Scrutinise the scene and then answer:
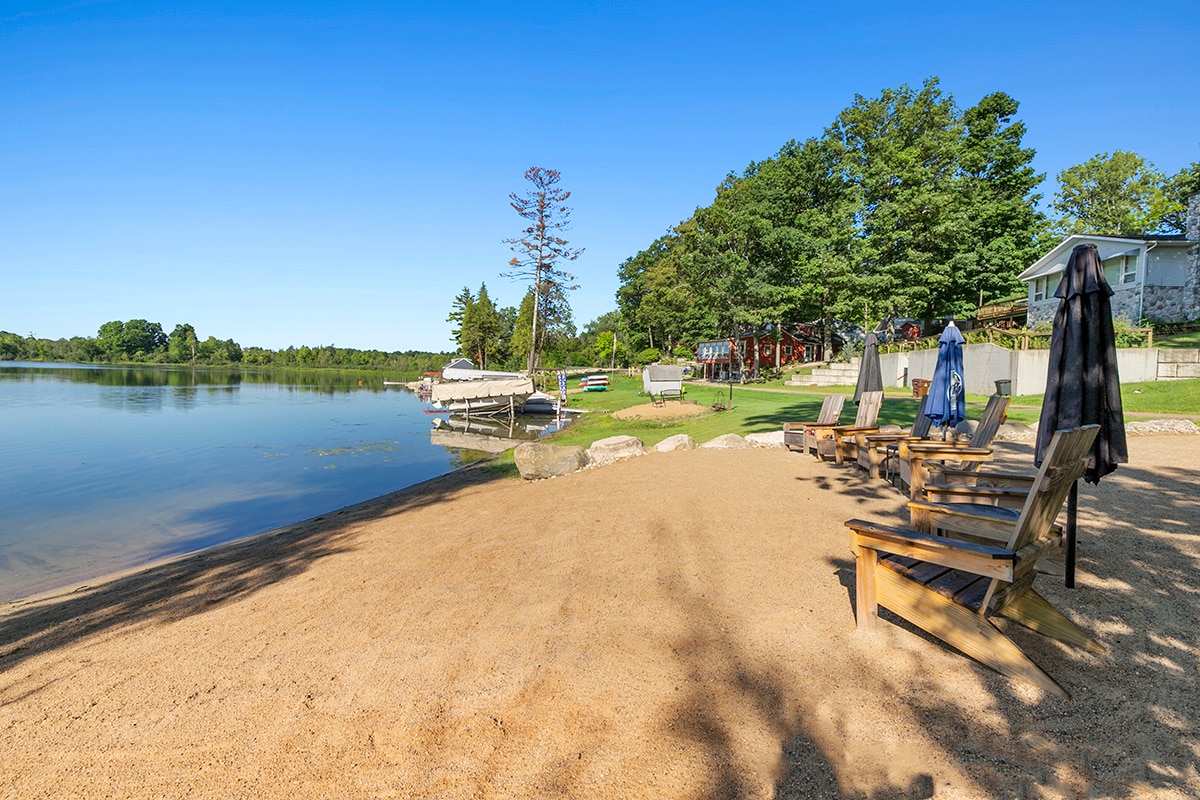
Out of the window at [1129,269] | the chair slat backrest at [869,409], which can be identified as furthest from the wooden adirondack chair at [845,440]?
the window at [1129,269]

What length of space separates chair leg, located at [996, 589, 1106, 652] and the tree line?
105ft

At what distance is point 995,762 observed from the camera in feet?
8.94

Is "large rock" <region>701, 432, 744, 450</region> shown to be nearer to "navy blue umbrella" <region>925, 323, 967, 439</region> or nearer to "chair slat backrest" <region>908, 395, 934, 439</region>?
"chair slat backrest" <region>908, 395, 934, 439</region>

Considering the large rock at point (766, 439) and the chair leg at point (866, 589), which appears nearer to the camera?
the chair leg at point (866, 589)

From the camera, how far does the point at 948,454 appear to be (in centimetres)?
690

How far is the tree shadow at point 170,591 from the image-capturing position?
613 cm

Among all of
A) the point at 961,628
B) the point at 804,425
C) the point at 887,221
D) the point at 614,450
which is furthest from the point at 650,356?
the point at 961,628

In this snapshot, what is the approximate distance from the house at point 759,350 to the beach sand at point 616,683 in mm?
33845

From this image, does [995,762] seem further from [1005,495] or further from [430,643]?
[430,643]

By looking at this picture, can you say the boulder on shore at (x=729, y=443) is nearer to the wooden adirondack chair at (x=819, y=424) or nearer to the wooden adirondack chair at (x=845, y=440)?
the wooden adirondack chair at (x=819, y=424)

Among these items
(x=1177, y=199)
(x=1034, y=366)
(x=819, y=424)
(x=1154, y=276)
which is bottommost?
(x=819, y=424)

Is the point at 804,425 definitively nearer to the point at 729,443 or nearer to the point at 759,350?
the point at 729,443

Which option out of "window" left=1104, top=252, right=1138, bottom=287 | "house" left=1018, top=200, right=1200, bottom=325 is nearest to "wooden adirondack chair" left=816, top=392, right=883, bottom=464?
"house" left=1018, top=200, right=1200, bottom=325

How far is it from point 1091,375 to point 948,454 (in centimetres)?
259
